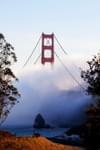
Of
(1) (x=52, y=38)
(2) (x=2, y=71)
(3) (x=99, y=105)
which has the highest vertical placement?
(1) (x=52, y=38)

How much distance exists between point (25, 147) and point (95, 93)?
8.14m

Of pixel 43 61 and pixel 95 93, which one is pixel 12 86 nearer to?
pixel 95 93

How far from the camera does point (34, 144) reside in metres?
54.5

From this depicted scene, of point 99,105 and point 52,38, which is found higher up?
point 52,38

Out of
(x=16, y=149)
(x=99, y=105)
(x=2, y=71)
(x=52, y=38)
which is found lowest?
(x=16, y=149)

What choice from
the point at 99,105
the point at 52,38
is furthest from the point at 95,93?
the point at 52,38

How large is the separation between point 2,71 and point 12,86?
180cm

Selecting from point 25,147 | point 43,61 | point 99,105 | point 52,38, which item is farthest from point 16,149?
point 52,38

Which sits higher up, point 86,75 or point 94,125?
point 86,75

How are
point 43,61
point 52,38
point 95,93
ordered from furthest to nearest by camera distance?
point 52,38 → point 43,61 → point 95,93

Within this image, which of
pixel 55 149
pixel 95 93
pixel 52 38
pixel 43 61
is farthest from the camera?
pixel 52 38

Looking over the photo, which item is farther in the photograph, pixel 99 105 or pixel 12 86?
pixel 12 86

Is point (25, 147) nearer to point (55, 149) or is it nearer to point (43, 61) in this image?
point (55, 149)

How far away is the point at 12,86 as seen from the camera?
58062 millimetres
